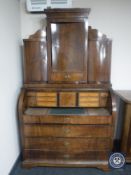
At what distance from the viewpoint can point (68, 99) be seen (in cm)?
208

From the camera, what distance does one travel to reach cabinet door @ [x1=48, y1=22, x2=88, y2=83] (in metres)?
2.01

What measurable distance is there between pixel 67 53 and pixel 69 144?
1.06 meters

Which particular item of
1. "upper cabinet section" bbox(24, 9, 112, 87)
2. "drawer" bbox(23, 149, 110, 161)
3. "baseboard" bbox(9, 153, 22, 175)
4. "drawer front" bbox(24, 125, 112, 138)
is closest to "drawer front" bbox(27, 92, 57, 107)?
"upper cabinet section" bbox(24, 9, 112, 87)

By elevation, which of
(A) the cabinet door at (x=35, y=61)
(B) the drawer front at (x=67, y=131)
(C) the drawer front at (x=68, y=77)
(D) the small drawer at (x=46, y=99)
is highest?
(A) the cabinet door at (x=35, y=61)

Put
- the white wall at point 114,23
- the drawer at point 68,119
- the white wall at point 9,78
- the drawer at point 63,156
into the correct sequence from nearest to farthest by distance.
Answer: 1. the white wall at point 9,78
2. the drawer at point 68,119
3. the drawer at point 63,156
4. the white wall at point 114,23

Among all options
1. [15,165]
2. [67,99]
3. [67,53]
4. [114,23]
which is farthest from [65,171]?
[114,23]

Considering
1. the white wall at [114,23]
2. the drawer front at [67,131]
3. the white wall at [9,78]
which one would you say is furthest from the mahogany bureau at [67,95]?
the white wall at [114,23]

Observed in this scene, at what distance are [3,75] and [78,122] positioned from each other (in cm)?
94

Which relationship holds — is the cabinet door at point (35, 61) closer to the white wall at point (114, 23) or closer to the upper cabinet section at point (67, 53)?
the upper cabinet section at point (67, 53)

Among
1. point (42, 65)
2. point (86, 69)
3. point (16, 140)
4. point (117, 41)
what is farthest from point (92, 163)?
point (117, 41)

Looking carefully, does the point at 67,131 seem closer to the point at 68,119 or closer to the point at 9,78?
the point at 68,119

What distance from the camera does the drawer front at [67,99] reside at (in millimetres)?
2070

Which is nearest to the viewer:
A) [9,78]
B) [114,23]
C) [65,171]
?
[9,78]

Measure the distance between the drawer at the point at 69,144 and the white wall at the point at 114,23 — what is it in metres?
0.94
